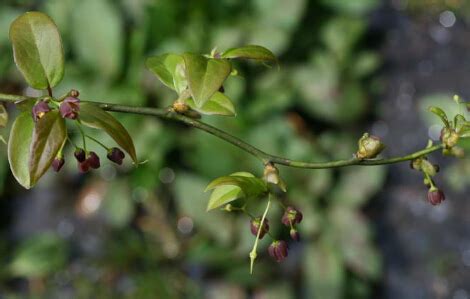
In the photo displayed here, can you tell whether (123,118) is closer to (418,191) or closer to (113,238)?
(113,238)

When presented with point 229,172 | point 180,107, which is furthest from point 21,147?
point 229,172

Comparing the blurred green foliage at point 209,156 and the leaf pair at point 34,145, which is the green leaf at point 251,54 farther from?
the blurred green foliage at point 209,156

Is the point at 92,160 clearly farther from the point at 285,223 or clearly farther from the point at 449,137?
the point at 449,137

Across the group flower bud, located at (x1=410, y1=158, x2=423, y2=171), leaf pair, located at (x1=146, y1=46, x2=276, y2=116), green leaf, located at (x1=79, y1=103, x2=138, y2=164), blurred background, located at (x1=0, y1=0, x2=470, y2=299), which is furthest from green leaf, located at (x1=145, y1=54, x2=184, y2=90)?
blurred background, located at (x1=0, y1=0, x2=470, y2=299)

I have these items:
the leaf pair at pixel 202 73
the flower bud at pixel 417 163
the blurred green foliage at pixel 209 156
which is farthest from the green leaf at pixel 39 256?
the flower bud at pixel 417 163

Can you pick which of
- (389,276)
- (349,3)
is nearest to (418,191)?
(389,276)

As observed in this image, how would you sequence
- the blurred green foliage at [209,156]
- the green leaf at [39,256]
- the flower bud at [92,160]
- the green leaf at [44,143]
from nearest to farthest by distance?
the green leaf at [44,143] < the flower bud at [92,160] < the blurred green foliage at [209,156] < the green leaf at [39,256]
